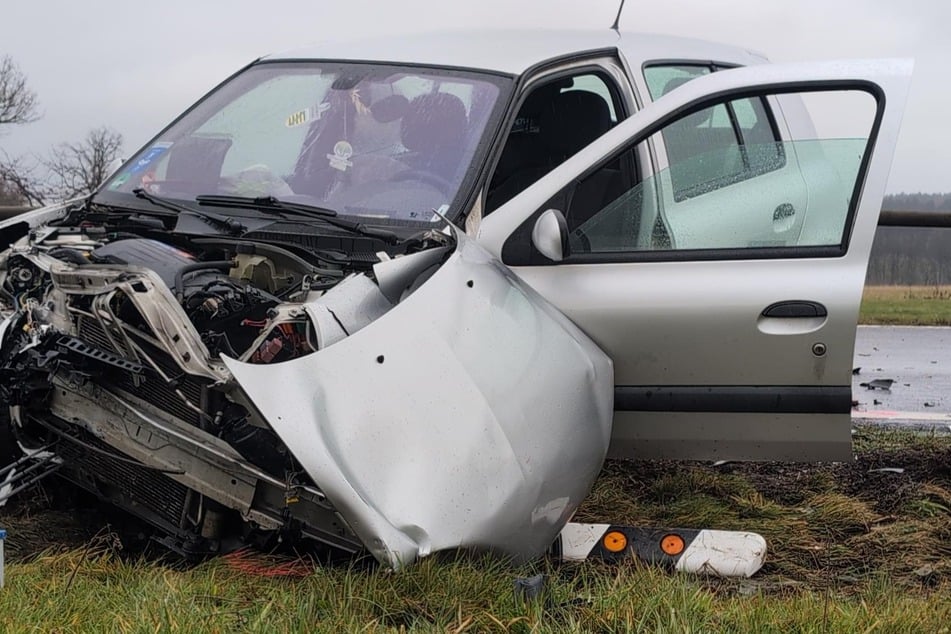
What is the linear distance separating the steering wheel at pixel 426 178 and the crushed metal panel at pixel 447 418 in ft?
1.90

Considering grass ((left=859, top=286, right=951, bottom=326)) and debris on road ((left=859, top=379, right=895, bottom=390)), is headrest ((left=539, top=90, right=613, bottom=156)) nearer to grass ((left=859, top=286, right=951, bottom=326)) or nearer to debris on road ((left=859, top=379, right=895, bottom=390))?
debris on road ((left=859, top=379, right=895, bottom=390))

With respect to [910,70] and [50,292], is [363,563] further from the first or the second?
[910,70]

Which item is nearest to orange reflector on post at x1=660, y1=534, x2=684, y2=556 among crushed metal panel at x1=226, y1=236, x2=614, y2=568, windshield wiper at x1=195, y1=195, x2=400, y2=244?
crushed metal panel at x1=226, y1=236, x2=614, y2=568

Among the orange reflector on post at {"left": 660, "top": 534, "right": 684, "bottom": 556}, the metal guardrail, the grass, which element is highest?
the orange reflector on post at {"left": 660, "top": 534, "right": 684, "bottom": 556}

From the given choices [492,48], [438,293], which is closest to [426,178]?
[492,48]

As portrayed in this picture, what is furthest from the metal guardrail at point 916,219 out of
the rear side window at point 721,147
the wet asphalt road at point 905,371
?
the rear side window at point 721,147

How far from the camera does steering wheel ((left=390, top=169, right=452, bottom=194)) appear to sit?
378 centimetres

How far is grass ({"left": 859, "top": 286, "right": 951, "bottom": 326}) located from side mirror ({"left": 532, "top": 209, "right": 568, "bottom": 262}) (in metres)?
7.83

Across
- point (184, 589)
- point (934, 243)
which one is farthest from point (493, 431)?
point (934, 243)

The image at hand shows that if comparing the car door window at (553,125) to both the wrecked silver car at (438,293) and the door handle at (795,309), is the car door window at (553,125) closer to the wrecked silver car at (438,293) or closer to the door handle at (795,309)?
the wrecked silver car at (438,293)

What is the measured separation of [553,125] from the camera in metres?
4.67

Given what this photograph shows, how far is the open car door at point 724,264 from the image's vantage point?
3.52 metres

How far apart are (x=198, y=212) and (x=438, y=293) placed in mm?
1279

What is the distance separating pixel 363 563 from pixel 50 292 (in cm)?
128
